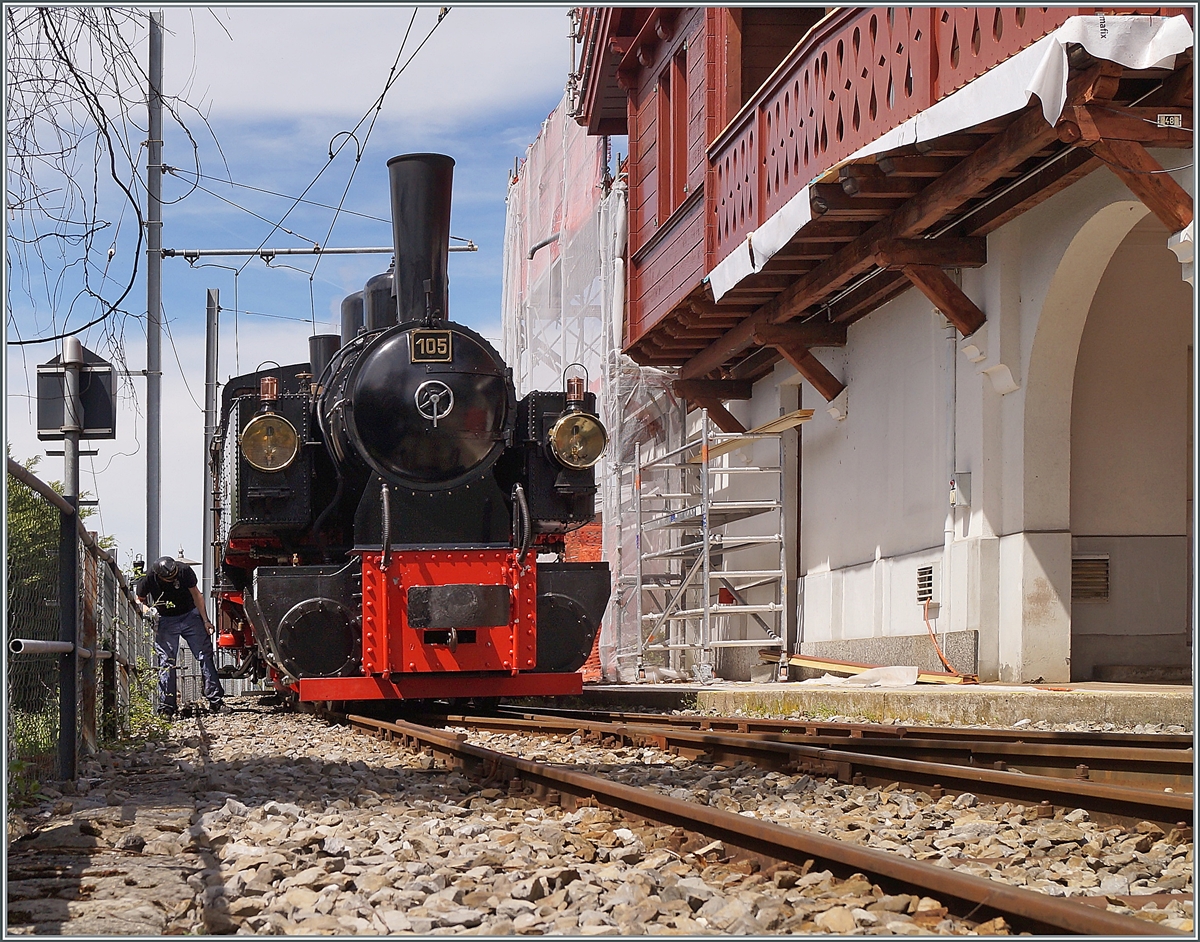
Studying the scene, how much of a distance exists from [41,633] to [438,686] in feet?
11.5

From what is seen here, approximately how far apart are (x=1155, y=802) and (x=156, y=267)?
1333 centimetres

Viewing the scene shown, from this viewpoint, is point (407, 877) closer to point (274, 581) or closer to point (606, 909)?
point (606, 909)

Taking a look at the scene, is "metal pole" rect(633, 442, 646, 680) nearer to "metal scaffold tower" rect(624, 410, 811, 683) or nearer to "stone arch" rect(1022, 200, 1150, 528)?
"metal scaffold tower" rect(624, 410, 811, 683)

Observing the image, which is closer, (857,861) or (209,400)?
(857,861)

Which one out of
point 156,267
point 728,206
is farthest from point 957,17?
→ point 156,267

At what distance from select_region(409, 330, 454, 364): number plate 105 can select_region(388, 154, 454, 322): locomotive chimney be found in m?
0.29

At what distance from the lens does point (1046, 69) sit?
821 cm

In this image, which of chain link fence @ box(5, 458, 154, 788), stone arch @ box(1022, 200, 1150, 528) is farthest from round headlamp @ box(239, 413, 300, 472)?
stone arch @ box(1022, 200, 1150, 528)

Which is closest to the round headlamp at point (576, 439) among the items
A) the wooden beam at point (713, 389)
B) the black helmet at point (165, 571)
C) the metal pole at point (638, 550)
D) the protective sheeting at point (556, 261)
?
the black helmet at point (165, 571)

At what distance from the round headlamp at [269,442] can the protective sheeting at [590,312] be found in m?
9.18

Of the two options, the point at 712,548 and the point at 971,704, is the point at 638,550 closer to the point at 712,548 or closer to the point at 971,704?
the point at 712,548

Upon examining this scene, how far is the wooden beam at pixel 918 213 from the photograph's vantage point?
973cm

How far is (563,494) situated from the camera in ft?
35.9

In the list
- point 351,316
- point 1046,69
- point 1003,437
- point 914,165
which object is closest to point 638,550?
point 1003,437
